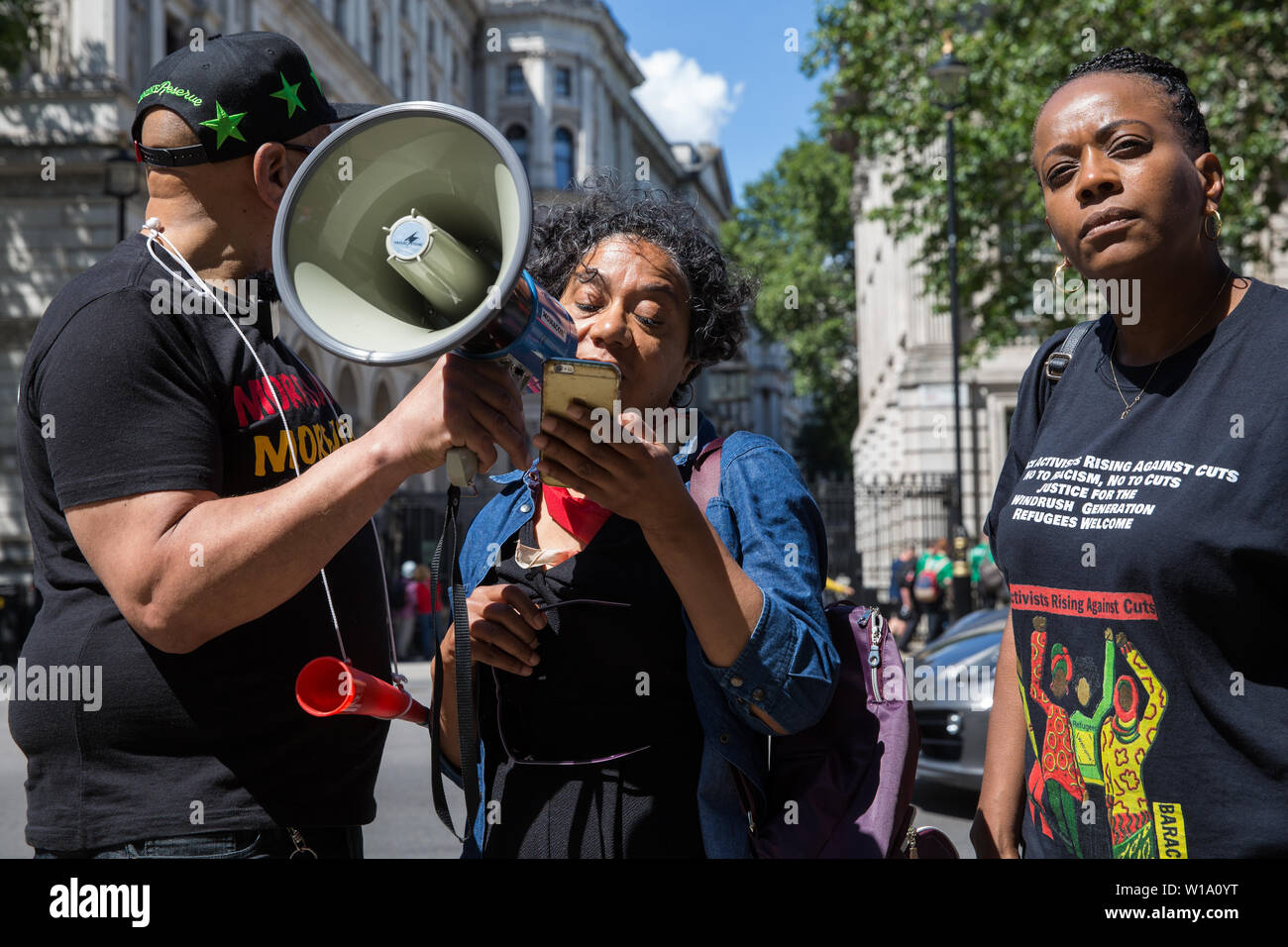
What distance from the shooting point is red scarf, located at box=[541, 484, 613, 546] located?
211cm

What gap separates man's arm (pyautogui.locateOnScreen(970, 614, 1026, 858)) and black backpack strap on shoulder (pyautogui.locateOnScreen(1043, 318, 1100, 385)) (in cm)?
43

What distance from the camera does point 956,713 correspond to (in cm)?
711

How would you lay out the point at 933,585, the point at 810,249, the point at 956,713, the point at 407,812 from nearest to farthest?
the point at 956,713
the point at 407,812
the point at 933,585
the point at 810,249

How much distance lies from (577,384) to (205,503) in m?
0.59

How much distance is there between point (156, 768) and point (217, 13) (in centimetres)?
2907

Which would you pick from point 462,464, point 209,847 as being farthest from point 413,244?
point 209,847

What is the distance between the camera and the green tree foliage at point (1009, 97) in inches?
581

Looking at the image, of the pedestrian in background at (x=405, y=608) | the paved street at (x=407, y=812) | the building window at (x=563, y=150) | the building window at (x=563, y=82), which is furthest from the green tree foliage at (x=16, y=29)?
the building window at (x=563, y=82)

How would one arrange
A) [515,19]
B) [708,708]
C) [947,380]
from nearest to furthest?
[708,708], [947,380], [515,19]

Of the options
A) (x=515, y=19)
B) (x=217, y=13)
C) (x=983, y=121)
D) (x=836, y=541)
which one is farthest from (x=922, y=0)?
(x=515, y=19)

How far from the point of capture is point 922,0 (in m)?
17.5

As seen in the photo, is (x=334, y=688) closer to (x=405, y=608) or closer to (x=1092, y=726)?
(x=1092, y=726)
